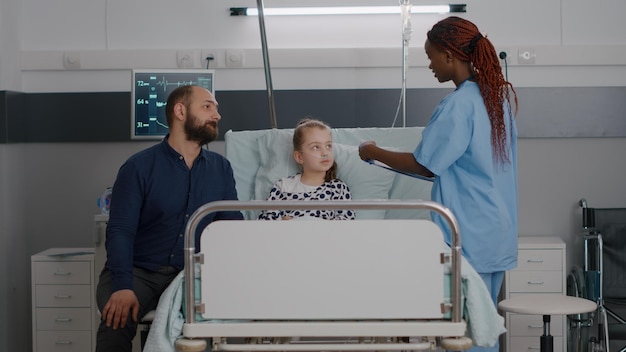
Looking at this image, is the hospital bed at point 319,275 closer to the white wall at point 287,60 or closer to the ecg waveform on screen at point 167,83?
the ecg waveform on screen at point 167,83

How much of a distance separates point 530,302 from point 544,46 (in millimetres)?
1639

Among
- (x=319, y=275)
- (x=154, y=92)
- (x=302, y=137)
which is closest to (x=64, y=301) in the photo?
(x=154, y=92)

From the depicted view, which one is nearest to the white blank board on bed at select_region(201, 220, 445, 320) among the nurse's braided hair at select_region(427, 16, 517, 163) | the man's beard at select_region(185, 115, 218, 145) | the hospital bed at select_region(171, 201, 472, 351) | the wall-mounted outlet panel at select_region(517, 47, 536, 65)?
the hospital bed at select_region(171, 201, 472, 351)

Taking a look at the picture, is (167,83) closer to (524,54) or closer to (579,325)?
(524,54)

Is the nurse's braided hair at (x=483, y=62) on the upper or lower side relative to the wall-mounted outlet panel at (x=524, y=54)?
lower

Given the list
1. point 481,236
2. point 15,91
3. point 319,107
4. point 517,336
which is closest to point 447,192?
point 481,236

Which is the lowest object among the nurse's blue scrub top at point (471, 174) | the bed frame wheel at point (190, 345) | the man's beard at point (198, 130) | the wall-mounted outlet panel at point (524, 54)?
the bed frame wheel at point (190, 345)

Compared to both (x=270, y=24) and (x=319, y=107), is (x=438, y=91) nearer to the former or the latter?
(x=319, y=107)

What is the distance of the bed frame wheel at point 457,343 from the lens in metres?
2.53

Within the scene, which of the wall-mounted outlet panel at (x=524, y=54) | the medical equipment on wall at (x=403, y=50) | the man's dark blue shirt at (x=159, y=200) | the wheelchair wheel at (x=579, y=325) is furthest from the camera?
the wall-mounted outlet panel at (x=524, y=54)

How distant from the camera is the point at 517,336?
4.45 meters

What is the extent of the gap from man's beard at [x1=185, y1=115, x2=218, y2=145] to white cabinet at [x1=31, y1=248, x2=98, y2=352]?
49.6 inches

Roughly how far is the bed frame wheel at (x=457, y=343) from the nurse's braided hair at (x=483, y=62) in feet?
2.63

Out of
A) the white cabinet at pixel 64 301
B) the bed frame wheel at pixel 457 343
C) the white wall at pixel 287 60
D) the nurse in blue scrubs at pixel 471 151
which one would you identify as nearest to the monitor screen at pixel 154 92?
the white wall at pixel 287 60
